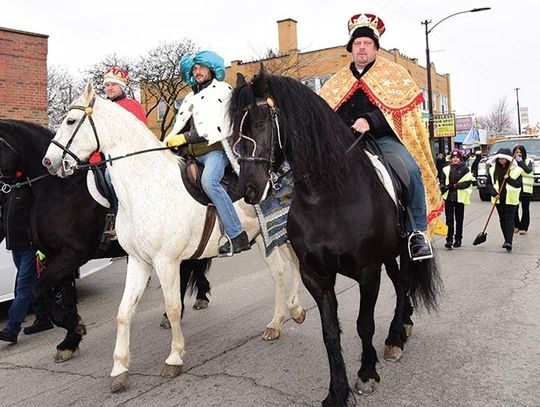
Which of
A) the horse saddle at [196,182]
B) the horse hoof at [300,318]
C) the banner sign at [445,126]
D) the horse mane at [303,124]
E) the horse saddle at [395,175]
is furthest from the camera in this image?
the banner sign at [445,126]

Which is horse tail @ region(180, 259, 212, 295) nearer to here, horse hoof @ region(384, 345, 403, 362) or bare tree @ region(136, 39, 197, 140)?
horse hoof @ region(384, 345, 403, 362)

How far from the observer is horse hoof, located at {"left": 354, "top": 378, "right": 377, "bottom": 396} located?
12.1ft

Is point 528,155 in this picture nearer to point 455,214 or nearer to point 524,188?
point 524,188

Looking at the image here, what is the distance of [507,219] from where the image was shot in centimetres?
1003

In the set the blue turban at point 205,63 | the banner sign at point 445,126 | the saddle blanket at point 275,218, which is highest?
the banner sign at point 445,126

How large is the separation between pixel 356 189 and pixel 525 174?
883cm

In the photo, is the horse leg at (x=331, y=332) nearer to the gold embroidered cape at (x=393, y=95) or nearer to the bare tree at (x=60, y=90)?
the gold embroidered cape at (x=393, y=95)

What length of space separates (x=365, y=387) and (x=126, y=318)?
1967 millimetres

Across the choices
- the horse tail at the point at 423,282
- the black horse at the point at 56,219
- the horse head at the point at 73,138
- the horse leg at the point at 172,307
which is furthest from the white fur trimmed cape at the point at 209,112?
the horse tail at the point at 423,282

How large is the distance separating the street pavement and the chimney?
29186mm

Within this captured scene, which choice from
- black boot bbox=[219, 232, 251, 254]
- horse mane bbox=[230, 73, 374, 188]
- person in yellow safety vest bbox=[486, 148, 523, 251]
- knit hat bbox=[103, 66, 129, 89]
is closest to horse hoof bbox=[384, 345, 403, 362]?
black boot bbox=[219, 232, 251, 254]

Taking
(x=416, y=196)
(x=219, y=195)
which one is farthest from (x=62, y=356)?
(x=416, y=196)

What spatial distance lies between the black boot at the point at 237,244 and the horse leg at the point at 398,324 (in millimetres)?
1336

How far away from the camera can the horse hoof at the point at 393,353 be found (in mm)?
4340
